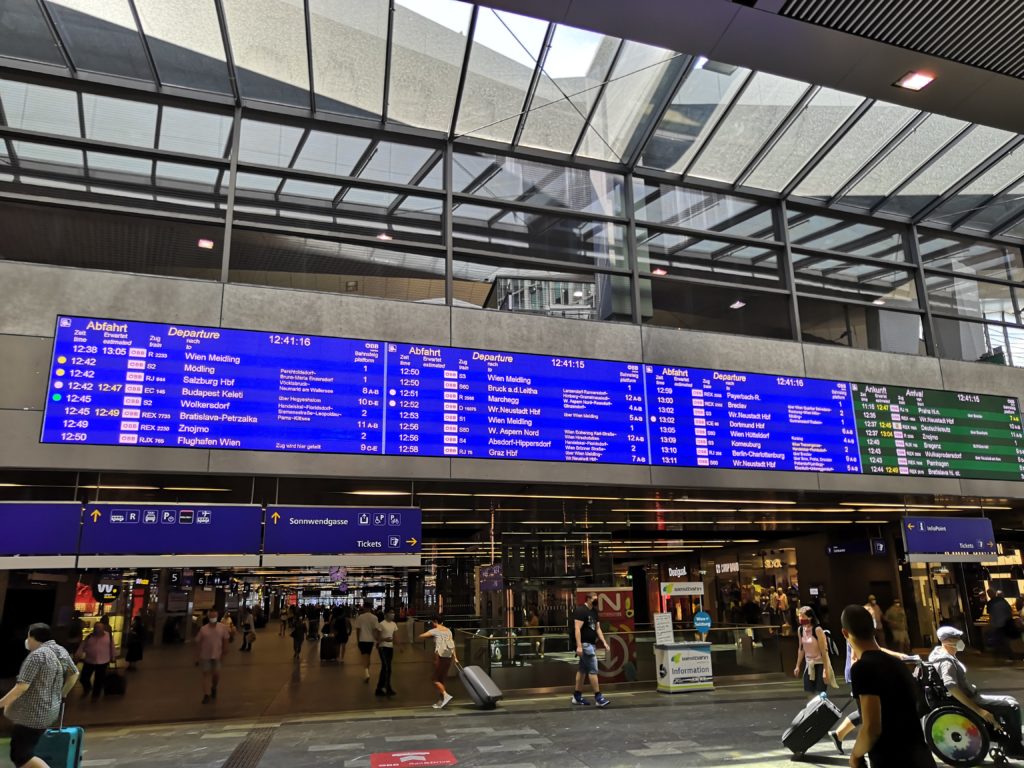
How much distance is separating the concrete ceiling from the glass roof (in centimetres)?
438

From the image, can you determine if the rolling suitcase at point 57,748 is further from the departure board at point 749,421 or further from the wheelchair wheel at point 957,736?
the departure board at point 749,421

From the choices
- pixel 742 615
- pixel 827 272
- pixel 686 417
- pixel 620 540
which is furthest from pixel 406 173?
pixel 742 615

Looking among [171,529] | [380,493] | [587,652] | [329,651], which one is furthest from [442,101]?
[329,651]

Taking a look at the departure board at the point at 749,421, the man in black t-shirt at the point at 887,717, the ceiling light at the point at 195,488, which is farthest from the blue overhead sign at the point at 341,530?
the man in black t-shirt at the point at 887,717

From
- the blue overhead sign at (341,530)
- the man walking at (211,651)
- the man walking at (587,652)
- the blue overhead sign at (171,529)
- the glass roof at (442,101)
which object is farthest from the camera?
the man walking at (211,651)

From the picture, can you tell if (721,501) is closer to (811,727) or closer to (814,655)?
(814,655)

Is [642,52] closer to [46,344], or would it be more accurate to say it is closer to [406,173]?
[406,173]

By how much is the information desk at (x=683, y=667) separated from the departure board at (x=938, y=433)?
432 cm

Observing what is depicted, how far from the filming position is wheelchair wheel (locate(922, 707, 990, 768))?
7113mm

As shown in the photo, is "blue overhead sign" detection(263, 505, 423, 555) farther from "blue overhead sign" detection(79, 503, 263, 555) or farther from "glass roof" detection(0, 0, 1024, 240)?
"glass roof" detection(0, 0, 1024, 240)

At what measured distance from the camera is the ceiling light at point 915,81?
6062 millimetres

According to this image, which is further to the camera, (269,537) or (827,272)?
(827,272)

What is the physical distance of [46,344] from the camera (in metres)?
9.48

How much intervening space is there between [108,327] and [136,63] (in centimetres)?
403
